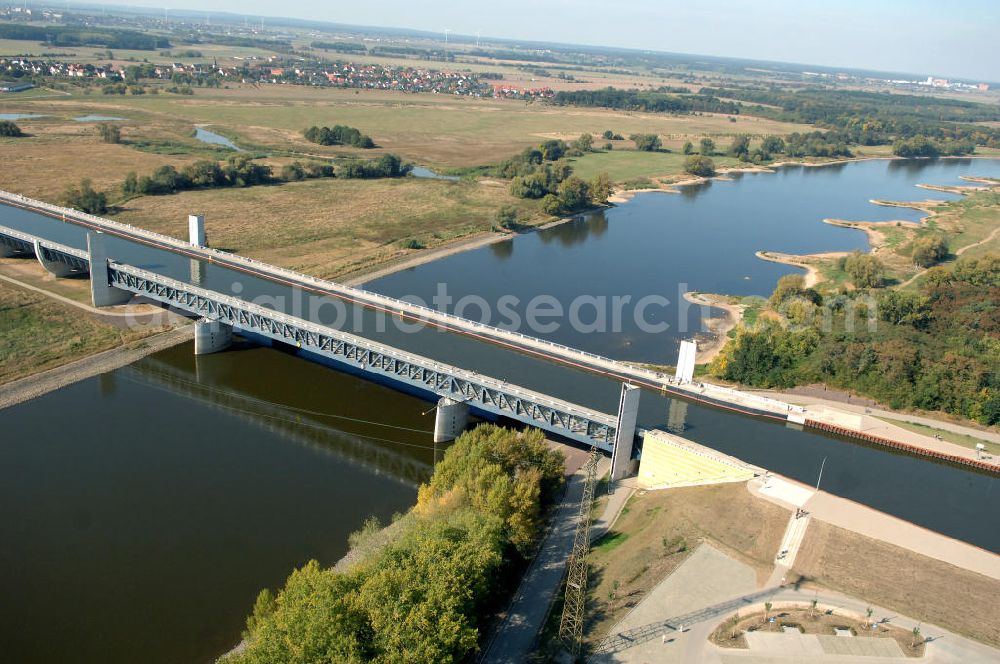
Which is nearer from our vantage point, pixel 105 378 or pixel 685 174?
pixel 105 378

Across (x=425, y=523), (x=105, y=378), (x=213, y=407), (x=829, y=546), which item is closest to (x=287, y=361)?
(x=213, y=407)

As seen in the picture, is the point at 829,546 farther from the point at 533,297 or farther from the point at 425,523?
the point at 533,297

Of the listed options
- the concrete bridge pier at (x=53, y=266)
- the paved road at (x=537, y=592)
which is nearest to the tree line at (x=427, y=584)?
the paved road at (x=537, y=592)

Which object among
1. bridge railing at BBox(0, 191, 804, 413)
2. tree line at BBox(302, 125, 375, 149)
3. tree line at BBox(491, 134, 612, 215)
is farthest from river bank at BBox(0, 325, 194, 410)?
tree line at BBox(302, 125, 375, 149)

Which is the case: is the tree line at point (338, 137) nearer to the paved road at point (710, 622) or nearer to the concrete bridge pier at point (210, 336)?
the concrete bridge pier at point (210, 336)

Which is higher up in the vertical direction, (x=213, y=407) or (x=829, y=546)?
(x=829, y=546)

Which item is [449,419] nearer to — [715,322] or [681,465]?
[681,465]
